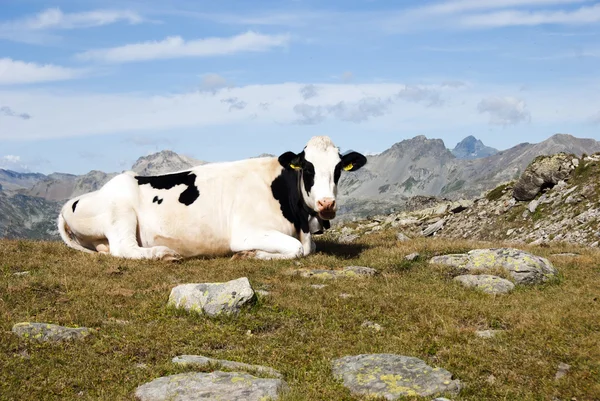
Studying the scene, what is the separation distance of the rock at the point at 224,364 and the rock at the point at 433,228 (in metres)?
34.8

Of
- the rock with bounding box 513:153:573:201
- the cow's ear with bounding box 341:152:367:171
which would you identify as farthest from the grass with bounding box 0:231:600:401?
the rock with bounding box 513:153:573:201

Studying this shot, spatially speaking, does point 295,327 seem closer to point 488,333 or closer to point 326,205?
point 488,333

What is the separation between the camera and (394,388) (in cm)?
859

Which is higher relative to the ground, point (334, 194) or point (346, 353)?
point (334, 194)

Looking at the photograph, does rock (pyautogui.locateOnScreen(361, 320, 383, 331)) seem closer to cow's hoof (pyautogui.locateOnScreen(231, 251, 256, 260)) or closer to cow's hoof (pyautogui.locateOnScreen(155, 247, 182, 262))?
cow's hoof (pyautogui.locateOnScreen(231, 251, 256, 260))

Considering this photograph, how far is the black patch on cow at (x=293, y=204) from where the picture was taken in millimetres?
18734

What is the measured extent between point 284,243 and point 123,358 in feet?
28.1

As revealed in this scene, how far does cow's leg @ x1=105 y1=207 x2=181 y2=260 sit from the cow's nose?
4.29 m

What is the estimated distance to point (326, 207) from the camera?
16.8m

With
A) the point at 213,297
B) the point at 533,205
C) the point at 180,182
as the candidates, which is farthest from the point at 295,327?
the point at 533,205

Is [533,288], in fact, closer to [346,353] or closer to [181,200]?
[346,353]

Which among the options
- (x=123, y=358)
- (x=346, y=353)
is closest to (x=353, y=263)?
(x=346, y=353)

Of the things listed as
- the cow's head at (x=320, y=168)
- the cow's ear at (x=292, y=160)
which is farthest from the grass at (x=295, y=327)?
the cow's ear at (x=292, y=160)

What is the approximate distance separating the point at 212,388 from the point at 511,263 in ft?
32.9
